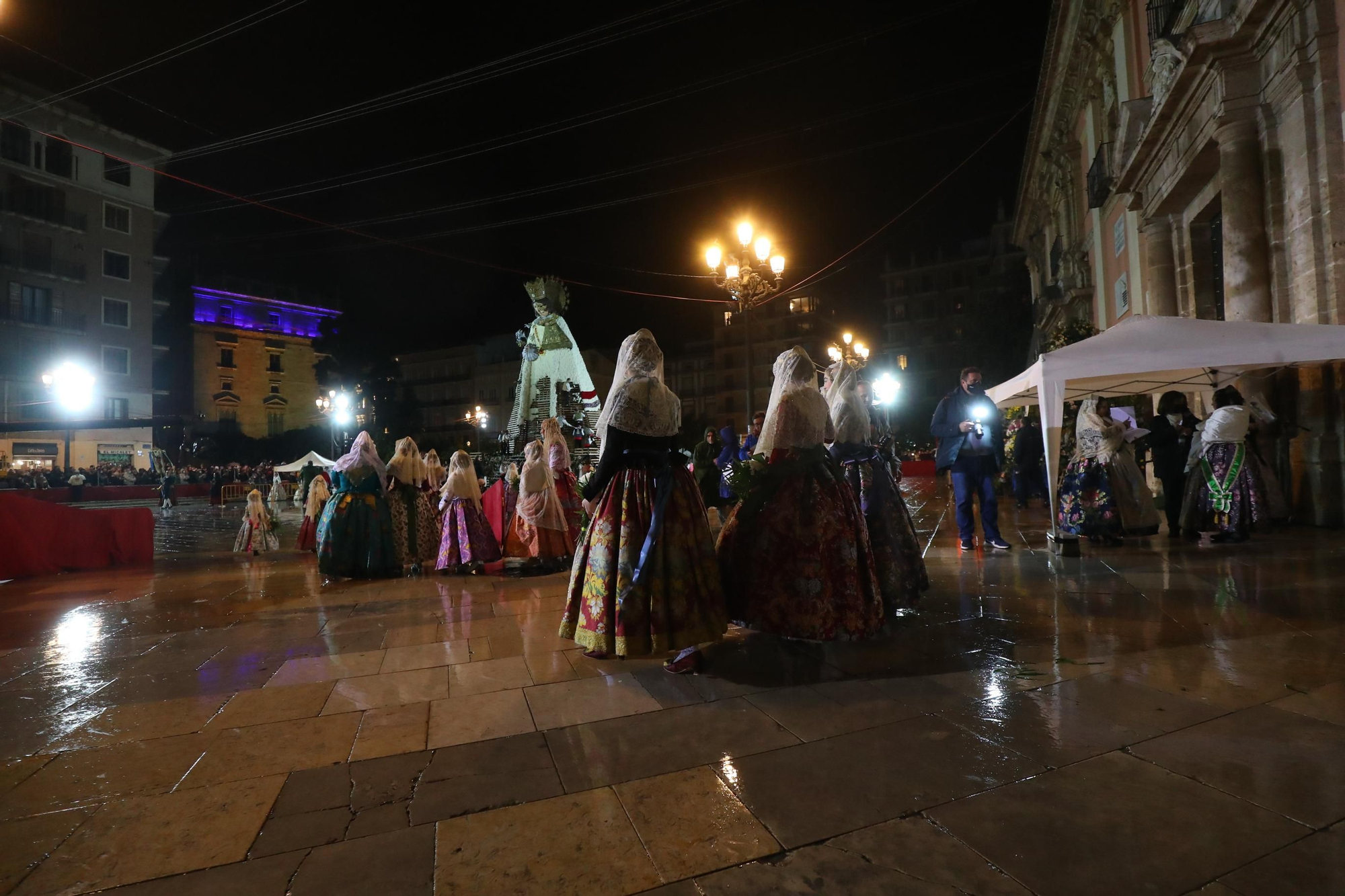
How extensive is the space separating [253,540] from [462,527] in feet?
18.3

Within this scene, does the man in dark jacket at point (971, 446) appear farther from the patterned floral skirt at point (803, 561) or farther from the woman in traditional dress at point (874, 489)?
the patterned floral skirt at point (803, 561)

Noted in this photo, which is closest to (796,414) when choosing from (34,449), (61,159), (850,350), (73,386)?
(850,350)

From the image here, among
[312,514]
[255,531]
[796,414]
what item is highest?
[796,414]

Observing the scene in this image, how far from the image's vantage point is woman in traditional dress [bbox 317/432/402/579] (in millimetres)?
7320

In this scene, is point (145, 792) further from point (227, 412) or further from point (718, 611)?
point (227, 412)

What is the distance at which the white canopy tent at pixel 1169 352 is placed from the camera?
631cm

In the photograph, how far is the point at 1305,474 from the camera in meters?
7.64

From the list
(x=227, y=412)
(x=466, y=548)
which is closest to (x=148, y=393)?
(x=227, y=412)

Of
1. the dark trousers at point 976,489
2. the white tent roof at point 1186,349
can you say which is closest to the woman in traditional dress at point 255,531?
the dark trousers at point 976,489

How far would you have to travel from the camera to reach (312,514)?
11.4 meters

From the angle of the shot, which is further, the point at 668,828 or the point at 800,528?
the point at 800,528

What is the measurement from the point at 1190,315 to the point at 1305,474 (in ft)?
16.1

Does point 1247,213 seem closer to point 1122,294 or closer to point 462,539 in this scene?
point 1122,294

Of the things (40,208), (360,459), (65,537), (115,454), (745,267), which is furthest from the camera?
(115,454)
